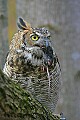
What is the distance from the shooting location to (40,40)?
7.46 ft

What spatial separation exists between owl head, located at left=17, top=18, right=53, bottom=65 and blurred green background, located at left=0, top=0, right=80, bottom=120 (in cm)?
48

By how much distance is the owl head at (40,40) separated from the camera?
7.44 feet

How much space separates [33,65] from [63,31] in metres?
0.78

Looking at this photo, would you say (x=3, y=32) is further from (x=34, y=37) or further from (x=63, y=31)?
(x=34, y=37)

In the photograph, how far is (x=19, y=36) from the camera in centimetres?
250

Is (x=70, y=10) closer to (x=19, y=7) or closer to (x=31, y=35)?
(x=19, y=7)

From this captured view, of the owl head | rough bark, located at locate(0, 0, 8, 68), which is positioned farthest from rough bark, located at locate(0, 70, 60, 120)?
rough bark, located at locate(0, 0, 8, 68)

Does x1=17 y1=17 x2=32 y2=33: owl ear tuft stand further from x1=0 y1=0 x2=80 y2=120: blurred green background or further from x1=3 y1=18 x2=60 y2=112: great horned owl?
x1=0 y1=0 x2=80 y2=120: blurred green background

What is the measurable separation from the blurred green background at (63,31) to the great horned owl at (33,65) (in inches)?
17.4

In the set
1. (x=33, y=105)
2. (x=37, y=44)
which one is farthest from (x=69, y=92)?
(x=33, y=105)

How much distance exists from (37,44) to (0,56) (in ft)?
1.91

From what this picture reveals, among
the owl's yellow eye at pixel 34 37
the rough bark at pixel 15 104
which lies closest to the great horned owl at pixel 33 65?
the owl's yellow eye at pixel 34 37

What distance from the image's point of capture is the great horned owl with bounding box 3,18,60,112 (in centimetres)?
235

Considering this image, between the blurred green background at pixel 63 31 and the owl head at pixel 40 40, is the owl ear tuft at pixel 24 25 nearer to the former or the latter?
the owl head at pixel 40 40
